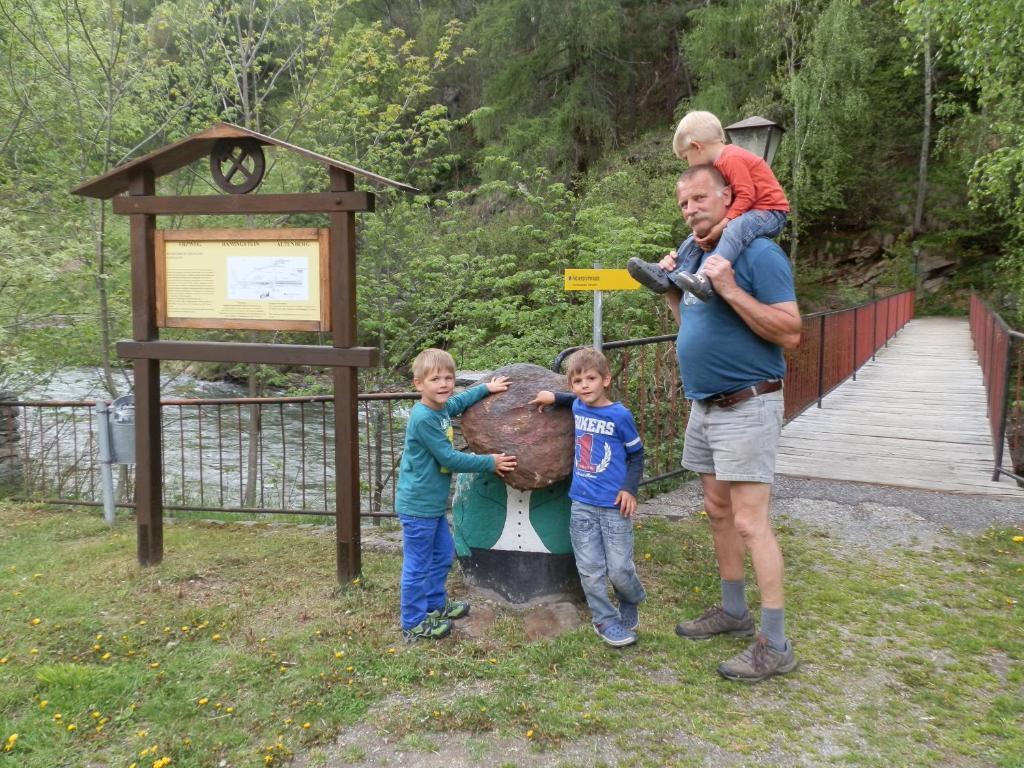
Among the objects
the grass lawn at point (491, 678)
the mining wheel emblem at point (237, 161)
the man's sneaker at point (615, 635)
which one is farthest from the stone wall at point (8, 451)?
the man's sneaker at point (615, 635)

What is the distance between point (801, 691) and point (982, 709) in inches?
24.8

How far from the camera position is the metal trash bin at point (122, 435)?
5.12 m

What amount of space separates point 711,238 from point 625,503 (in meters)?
1.14

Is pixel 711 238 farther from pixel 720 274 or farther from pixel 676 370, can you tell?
pixel 676 370

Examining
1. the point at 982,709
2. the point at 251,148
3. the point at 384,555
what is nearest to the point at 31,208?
the point at 251,148

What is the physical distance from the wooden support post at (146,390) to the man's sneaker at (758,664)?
3.27 meters

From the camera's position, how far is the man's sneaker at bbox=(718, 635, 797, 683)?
286cm

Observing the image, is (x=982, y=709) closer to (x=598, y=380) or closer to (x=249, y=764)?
(x=598, y=380)

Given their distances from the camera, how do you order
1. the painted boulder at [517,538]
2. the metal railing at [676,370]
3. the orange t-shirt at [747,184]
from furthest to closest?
1. the metal railing at [676,370]
2. the painted boulder at [517,538]
3. the orange t-shirt at [747,184]

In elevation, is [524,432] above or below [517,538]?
above

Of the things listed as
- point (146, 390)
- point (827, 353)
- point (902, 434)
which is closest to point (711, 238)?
point (146, 390)

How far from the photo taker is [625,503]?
306cm

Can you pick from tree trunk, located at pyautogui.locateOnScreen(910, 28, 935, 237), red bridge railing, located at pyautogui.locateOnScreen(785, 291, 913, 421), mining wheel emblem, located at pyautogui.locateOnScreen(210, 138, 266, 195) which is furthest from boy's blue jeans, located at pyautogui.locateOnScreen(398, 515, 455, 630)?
tree trunk, located at pyautogui.locateOnScreen(910, 28, 935, 237)

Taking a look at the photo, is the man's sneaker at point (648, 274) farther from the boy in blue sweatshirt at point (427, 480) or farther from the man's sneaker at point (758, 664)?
the man's sneaker at point (758, 664)
